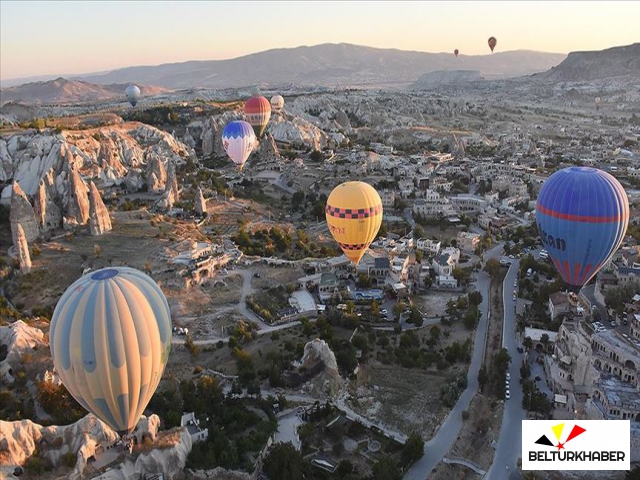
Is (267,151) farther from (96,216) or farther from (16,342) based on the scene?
(16,342)

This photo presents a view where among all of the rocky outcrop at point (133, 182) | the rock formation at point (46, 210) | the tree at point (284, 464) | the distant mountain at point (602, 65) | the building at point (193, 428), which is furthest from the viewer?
the distant mountain at point (602, 65)

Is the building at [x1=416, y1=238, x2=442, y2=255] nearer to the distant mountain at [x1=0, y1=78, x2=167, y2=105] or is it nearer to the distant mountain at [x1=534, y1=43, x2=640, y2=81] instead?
the distant mountain at [x1=534, y1=43, x2=640, y2=81]

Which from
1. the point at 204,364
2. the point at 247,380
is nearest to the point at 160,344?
the point at 247,380

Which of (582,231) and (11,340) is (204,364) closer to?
(11,340)

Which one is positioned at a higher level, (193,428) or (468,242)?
(468,242)

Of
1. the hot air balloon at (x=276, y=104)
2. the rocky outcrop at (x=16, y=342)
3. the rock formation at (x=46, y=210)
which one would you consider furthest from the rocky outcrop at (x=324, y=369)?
the hot air balloon at (x=276, y=104)

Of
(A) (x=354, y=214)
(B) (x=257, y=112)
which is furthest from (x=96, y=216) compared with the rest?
(B) (x=257, y=112)

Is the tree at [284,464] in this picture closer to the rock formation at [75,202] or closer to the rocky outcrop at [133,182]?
the rock formation at [75,202]
